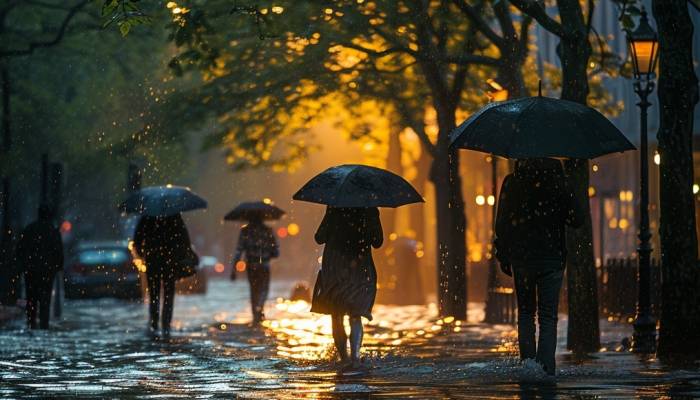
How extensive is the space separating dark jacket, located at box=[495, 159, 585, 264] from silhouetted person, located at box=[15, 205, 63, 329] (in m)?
12.0

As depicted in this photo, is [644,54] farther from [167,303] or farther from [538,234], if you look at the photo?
[167,303]

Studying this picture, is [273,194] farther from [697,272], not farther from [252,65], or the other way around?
[697,272]

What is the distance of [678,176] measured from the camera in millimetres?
15977

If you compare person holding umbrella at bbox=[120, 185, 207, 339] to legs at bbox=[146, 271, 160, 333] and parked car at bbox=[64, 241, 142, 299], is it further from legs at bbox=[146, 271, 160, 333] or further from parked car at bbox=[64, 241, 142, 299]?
parked car at bbox=[64, 241, 142, 299]

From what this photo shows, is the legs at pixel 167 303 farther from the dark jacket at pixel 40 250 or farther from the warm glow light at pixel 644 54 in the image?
the warm glow light at pixel 644 54

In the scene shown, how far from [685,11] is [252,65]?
14.3 m

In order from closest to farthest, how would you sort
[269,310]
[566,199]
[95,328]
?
1. [566,199]
2. [95,328]
3. [269,310]

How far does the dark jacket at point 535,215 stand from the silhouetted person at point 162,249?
10.0 meters

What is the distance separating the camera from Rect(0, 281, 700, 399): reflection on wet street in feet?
42.5

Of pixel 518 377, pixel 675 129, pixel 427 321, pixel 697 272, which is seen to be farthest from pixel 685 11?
pixel 427 321

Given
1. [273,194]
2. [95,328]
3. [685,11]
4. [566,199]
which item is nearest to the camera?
[566,199]

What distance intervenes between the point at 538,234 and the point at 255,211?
1342 cm

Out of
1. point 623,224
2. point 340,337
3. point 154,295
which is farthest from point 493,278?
point 623,224

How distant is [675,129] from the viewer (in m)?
16.0
